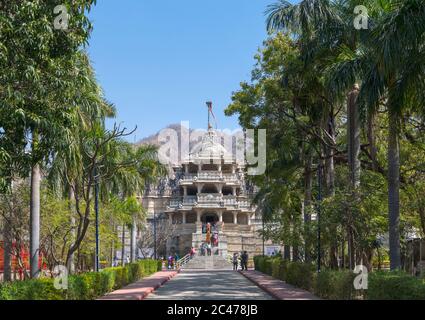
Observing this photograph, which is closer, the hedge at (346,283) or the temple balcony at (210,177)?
the hedge at (346,283)

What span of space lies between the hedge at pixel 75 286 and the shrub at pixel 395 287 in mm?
8202

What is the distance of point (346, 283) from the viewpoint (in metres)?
19.0

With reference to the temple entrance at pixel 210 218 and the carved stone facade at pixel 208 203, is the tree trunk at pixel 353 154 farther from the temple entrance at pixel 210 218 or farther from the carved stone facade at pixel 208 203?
the temple entrance at pixel 210 218

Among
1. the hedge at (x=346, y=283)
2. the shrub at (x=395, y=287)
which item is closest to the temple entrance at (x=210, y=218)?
the hedge at (x=346, y=283)

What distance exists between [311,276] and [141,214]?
22.2 meters

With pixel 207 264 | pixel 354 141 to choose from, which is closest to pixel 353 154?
pixel 354 141

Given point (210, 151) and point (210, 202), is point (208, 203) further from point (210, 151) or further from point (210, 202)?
point (210, 151)

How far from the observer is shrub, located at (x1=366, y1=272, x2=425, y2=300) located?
1309cm

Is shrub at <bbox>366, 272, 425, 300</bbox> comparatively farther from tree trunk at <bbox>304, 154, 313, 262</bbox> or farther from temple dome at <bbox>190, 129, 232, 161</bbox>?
temple dome at <bbox>190, 129, 232, 161</bbox>

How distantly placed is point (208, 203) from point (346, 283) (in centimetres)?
5688

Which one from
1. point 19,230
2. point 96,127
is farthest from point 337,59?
point 19,230

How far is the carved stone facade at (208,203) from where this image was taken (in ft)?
244
